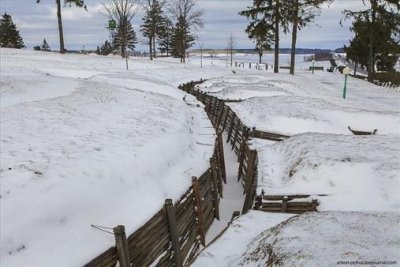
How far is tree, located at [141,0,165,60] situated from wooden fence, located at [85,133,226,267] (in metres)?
55.4

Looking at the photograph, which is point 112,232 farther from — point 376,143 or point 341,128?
point 341,128

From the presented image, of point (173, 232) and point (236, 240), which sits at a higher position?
point (173, 232)

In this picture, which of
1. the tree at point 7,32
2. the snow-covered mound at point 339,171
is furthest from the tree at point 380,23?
the tree at point 7,32

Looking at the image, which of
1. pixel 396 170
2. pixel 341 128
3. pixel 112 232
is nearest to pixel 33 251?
pixel 112 232

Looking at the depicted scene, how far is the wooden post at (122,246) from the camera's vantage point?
5281 mm

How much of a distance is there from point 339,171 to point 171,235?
425cm

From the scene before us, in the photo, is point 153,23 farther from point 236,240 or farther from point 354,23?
point 236,240

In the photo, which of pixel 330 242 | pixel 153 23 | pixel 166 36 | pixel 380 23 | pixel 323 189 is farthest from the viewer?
pixel 166 36

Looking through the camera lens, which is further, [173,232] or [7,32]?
[7,32]

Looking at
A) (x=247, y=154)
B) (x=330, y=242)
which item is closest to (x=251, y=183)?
(x=247, y=154)

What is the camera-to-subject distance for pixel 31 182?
5.80 m

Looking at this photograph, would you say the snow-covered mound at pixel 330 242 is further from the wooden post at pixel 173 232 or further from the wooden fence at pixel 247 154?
the wooden fence at pixel 247 154

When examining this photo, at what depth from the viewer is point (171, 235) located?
264 inches

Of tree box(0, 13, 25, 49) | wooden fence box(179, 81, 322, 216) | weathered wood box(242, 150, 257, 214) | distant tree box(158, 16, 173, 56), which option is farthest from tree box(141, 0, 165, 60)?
weathered wood box(242, 150, 257, 214)
